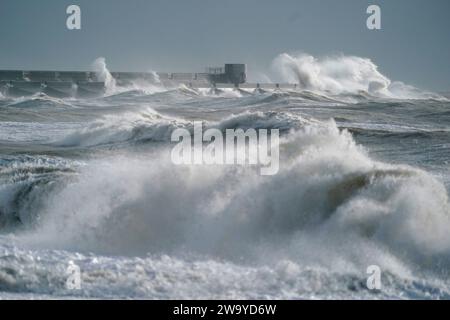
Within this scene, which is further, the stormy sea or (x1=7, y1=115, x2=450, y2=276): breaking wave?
(x1=7, y1=115, x2=450, y2=276): breaking wave

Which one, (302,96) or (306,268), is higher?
(302,96)

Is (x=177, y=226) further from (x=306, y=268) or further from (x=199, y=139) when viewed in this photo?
(x=199, y=139)

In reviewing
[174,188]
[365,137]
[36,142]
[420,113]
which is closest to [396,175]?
[174,188]

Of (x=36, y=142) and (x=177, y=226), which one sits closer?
(x=177, y=226)

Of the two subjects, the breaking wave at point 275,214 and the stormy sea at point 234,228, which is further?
the breaking wave at point 275,214
